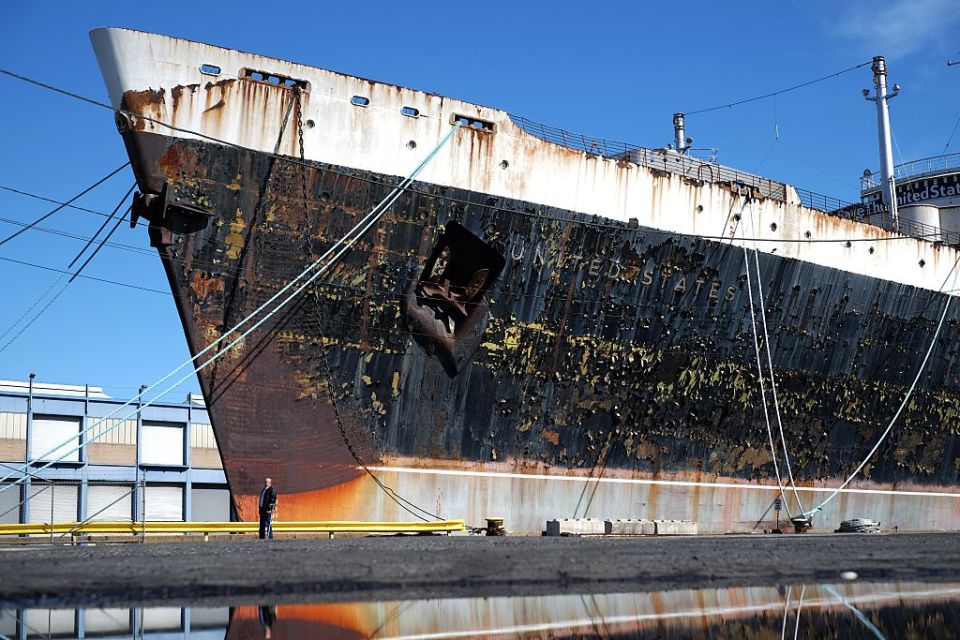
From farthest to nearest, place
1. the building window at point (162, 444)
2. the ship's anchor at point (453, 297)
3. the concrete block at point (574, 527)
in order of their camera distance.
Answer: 1. the building window at point (162, 444)
2. the concrete block at point (574, 527)
3. the ship's anchor at point (453, 297)

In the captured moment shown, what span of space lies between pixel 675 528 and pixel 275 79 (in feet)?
31.5

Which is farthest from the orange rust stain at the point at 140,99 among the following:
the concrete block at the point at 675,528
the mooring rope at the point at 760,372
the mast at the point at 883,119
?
the mast at the point at 883,119

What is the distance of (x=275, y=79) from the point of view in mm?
16297

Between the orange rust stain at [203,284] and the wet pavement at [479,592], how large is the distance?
4.17m

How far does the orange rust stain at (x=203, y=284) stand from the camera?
15719 mm

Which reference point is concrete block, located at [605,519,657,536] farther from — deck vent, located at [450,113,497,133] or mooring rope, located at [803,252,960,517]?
deck vent, located at [450,113,497,133]

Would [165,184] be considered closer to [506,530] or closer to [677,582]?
[506,530]

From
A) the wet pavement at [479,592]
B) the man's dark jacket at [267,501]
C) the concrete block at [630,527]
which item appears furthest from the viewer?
the concrete block at [630,527]

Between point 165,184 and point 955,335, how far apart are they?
17.4 metres

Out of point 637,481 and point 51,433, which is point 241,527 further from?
point 51,433

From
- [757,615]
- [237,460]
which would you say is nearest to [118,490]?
[237,460]

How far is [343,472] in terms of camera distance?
53.2ft

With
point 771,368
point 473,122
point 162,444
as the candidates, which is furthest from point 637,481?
point 162,444

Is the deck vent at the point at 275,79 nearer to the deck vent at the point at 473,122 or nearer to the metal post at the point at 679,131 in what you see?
the deck vent at the point at 473,122
